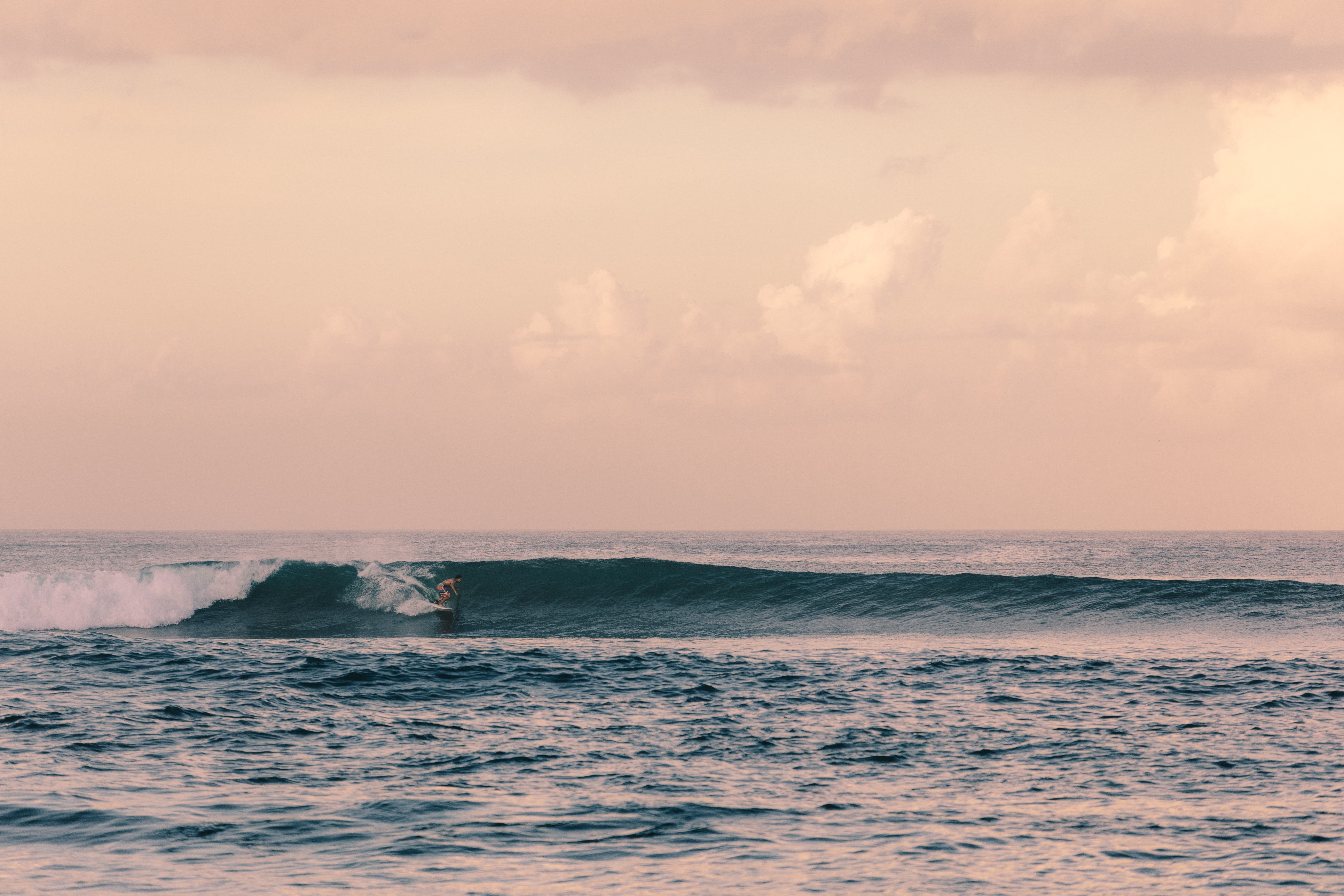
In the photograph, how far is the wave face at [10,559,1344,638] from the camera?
997 inches

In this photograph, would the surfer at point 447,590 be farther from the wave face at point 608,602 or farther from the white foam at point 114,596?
the white foam at point 114,596


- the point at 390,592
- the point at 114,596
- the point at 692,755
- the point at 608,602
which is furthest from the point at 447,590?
the point at 692,755

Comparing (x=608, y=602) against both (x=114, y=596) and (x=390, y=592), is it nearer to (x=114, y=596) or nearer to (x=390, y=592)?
(x=390, y=592)

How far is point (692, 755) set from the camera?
34.4ft

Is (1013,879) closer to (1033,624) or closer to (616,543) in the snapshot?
(1033,624)

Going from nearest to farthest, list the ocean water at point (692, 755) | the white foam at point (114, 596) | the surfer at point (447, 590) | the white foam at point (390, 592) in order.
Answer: the ocean water at point (692, 755), the white foam at point (114, 596), the surfer at point (447, 590), the white foam at point (390, 592)

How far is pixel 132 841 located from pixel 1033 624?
69.7ft

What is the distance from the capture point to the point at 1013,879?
6832 mm

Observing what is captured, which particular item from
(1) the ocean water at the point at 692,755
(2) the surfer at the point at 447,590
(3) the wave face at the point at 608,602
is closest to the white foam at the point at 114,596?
(3) the wave face at the point at 608,602

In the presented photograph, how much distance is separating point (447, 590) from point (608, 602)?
4.78 metres

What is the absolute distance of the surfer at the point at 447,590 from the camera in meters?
26.8

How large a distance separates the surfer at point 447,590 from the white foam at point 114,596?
613 centimetres

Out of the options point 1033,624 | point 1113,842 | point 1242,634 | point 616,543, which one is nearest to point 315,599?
point 1033,624

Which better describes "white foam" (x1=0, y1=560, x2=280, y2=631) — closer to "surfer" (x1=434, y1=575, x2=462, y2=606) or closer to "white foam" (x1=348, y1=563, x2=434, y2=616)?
"white foam" (x1=348, y1=563, x2=434, y2=616)
